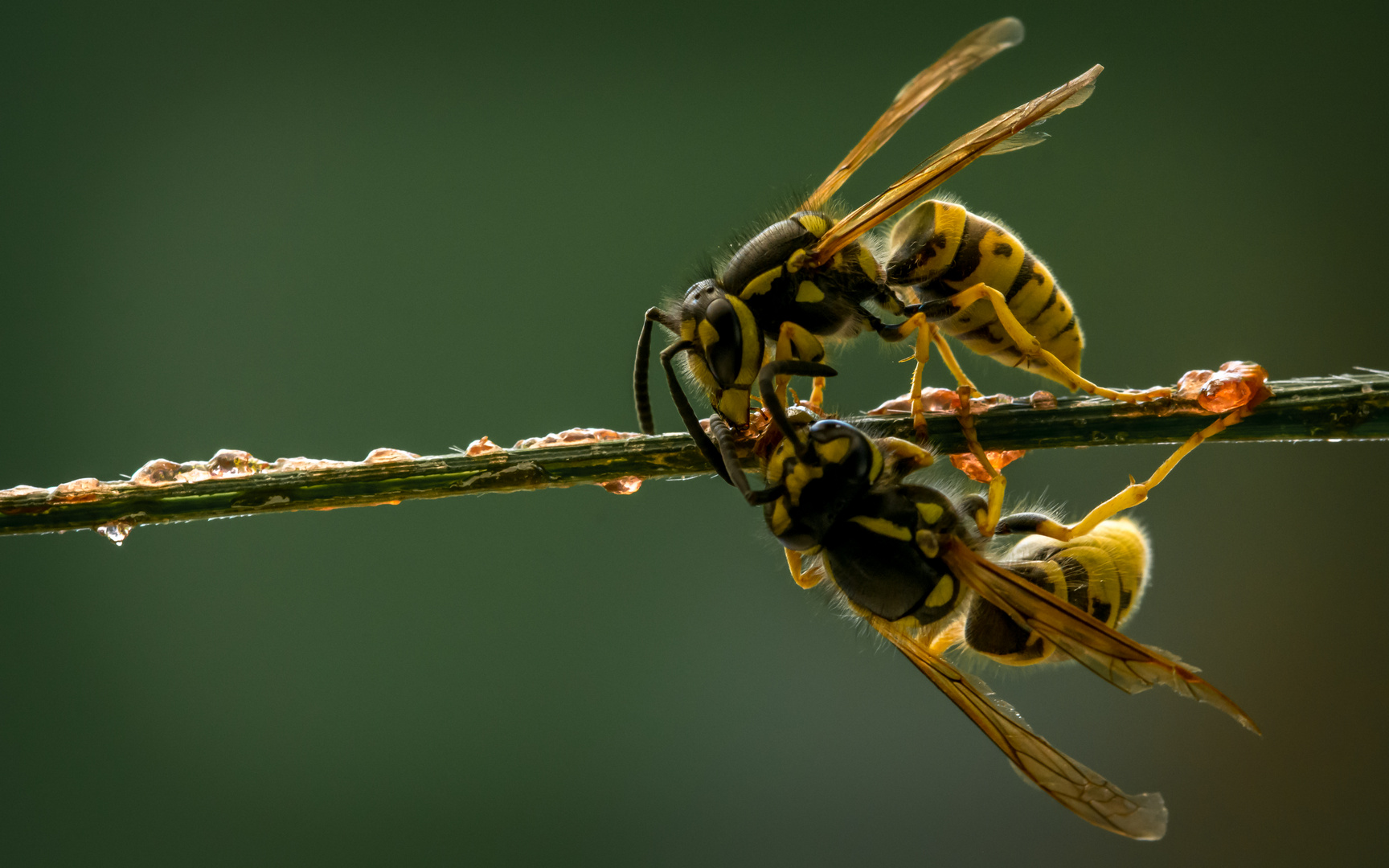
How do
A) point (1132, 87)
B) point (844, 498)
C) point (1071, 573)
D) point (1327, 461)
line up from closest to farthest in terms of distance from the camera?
point (844, 498) → point (1071, 573) → point (1327, 461) → point (1132, 87)

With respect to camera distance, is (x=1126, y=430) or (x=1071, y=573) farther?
(x=1071, y=573)

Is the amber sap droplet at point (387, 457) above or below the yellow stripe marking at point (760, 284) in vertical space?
below

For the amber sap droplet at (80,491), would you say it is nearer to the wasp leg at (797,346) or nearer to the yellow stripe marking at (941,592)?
the wasp leg at (797,346)

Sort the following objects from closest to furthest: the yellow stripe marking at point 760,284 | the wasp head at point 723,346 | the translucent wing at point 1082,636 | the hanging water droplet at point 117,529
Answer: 1. the translucent wing at point 1082,636
2. the hanging water droplet at point 117,529
3. the wasp head at point 723,346
4. the yellow stripe marking at point 760,284

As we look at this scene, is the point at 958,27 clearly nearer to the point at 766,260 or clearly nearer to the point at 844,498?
the point at 766,260

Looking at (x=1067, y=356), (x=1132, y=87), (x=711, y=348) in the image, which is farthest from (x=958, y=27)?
(x=711, y=348)

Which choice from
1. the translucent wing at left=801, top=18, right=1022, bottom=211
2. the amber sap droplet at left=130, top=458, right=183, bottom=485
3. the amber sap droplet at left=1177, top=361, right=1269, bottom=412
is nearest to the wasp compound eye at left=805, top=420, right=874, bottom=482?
the amber sap droplet at left=1177, top=361, right=1269, bottom=412

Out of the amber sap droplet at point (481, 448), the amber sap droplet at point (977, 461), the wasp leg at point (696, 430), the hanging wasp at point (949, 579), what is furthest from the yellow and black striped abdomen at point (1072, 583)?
the amber sap droplet at point (481, 448)
